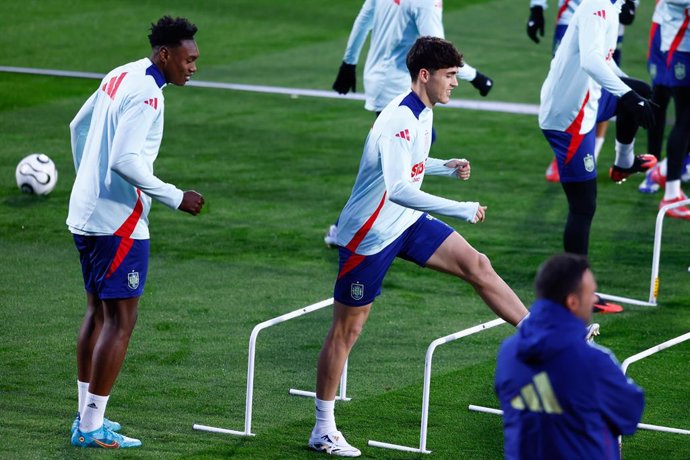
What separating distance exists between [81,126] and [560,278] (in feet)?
10.3

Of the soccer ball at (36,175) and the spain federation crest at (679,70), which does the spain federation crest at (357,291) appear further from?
the soccer ball at (36,175)

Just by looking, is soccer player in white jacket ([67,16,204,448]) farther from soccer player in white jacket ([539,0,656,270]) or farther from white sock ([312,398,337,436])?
soccer player in white jacket ([539,0,656,270])

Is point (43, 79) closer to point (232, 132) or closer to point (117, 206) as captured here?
point (232, 132)

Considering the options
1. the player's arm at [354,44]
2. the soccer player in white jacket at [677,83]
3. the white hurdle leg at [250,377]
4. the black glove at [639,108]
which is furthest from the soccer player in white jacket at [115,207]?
the soccer player in white jacket at [677,83]

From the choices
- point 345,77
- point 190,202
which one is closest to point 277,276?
point 345,77

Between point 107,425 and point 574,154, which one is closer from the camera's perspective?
point 107,425

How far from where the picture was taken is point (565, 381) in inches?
168

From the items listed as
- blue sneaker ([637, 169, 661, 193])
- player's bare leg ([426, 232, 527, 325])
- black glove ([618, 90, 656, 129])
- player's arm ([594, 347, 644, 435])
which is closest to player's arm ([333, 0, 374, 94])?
black glove ([618, 90, 656, 129])

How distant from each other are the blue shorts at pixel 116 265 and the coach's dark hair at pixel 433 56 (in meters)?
1.59

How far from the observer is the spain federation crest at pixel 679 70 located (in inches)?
426

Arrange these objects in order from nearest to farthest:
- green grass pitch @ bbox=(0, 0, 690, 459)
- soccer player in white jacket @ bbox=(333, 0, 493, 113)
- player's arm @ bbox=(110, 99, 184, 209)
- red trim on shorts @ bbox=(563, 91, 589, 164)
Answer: player's arm @ bbox=(110, 99, 184, 209) < green grass pitch @ bbox=(0, 0, 690, 459) < red trim on shorts @ bbox=(563, 91, 589, 164) < soccer player in white jacket @ bbox=(333, 0, 493, 113)

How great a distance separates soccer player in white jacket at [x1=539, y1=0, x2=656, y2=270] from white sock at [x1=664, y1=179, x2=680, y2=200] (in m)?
2.18

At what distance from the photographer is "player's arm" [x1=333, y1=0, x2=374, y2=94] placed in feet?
33.6

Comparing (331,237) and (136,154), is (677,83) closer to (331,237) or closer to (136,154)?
(331,237)
